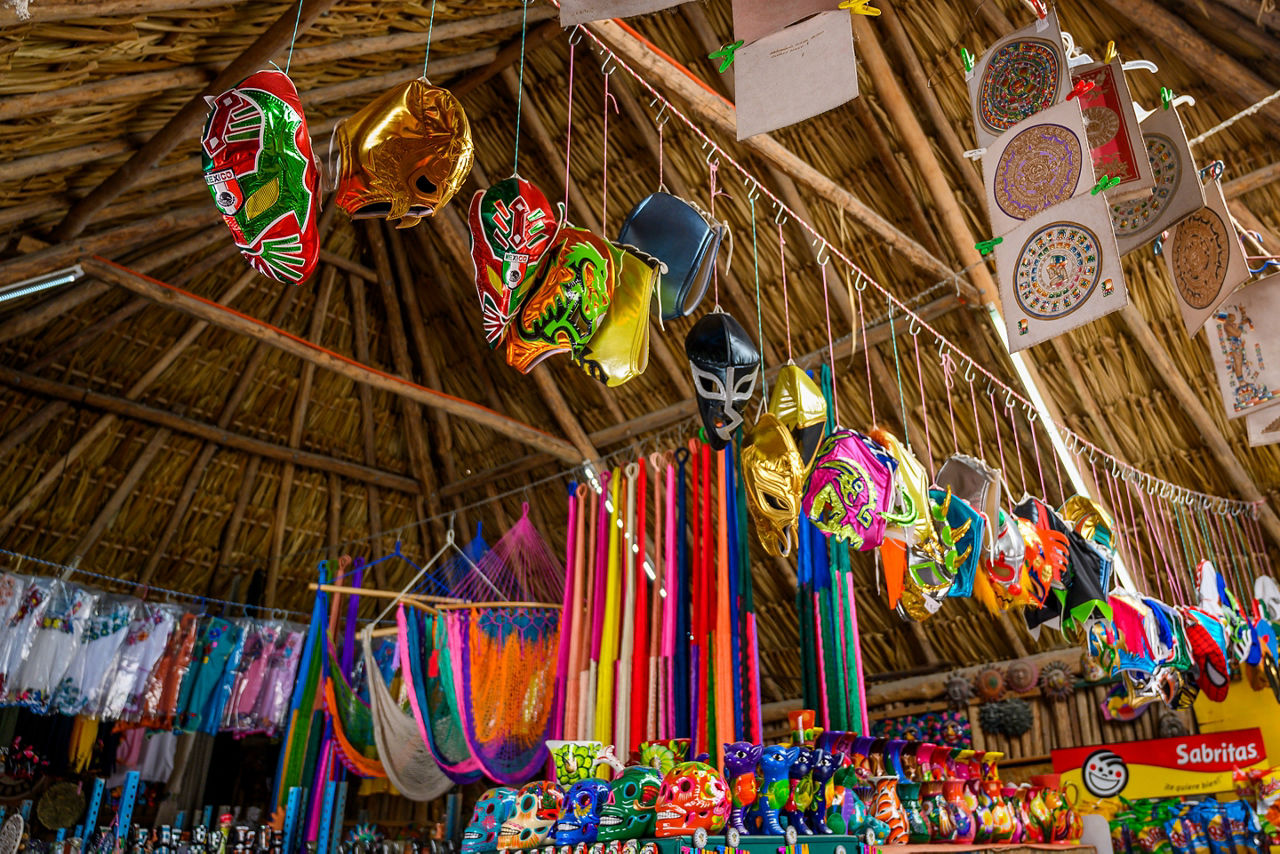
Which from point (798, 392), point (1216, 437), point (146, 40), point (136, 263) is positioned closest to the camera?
point (798, 392)

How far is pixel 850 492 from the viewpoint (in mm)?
2701

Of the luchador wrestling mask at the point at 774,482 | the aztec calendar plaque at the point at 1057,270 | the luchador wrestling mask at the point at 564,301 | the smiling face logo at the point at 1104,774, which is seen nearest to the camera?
the luchador wrestling mask at the point at 564,301

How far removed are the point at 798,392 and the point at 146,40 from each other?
8.96ft

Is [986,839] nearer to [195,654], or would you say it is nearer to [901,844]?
[901,844]

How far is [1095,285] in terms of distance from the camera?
8.33ft

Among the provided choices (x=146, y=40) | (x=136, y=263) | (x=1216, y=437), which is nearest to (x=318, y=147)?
(x=136, y=263)

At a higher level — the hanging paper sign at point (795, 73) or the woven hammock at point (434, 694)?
the hanging paper sign at point (795, 73)

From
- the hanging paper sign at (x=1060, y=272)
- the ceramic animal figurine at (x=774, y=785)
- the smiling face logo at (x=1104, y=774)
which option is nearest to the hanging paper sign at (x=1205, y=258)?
the hanging paper sign at (x=1060, y=272)

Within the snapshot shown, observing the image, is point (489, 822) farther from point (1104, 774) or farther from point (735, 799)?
point (1104, 774)

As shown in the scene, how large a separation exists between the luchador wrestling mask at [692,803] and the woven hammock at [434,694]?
8.05 ft

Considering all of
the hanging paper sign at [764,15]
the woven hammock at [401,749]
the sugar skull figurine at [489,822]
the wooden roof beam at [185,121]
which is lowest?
the sugar skull figurine at [489,822]

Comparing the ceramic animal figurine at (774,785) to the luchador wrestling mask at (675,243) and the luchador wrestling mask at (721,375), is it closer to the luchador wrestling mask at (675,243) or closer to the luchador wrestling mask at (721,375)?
the luchador wrestling mask at (721,375)

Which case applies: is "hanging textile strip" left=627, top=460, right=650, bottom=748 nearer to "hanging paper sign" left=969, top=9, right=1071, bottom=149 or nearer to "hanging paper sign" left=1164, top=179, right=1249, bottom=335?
"hanging paper sign" left=969, top=9, right=1071, bottom=149

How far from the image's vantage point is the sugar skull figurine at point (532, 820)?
2449 mm
